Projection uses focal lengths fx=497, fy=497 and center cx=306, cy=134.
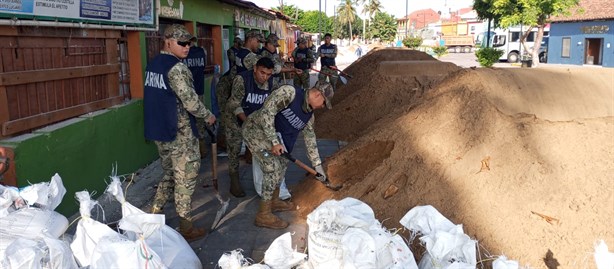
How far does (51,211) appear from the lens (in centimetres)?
282

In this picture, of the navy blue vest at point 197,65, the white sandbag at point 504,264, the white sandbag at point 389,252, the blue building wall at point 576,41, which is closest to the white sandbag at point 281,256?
the white sandbag at point 389,252

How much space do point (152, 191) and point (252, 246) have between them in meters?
1.87

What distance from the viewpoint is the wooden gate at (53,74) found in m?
3.72

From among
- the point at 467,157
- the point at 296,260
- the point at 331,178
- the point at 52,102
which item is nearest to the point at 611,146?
the point at 467,157

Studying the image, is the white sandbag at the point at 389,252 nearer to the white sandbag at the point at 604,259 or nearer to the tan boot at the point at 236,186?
the white sandbag at the point at 604,259

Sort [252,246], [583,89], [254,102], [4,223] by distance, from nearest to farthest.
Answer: [4,223]
[252,246]
[254,102]
[583,89]

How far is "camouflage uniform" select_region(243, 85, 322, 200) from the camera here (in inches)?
163

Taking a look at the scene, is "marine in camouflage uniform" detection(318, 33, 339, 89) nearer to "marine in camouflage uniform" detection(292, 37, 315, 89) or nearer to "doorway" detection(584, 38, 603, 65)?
"marine in camouflage uniform" detection(292, 37, 315, 89)

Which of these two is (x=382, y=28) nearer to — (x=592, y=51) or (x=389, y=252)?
(x=592, y=51)

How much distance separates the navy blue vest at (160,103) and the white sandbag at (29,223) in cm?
119

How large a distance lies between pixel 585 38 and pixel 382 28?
1784 inches

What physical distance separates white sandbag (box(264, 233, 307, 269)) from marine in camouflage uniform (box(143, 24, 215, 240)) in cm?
119

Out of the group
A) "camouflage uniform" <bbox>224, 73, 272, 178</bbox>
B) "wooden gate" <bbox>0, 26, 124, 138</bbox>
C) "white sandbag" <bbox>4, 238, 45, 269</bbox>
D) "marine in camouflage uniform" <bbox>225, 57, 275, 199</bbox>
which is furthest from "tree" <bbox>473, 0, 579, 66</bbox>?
"white sandbag" <bbox>4, 238, 45, 269</bbox>

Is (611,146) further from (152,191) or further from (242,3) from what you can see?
(242,3)
